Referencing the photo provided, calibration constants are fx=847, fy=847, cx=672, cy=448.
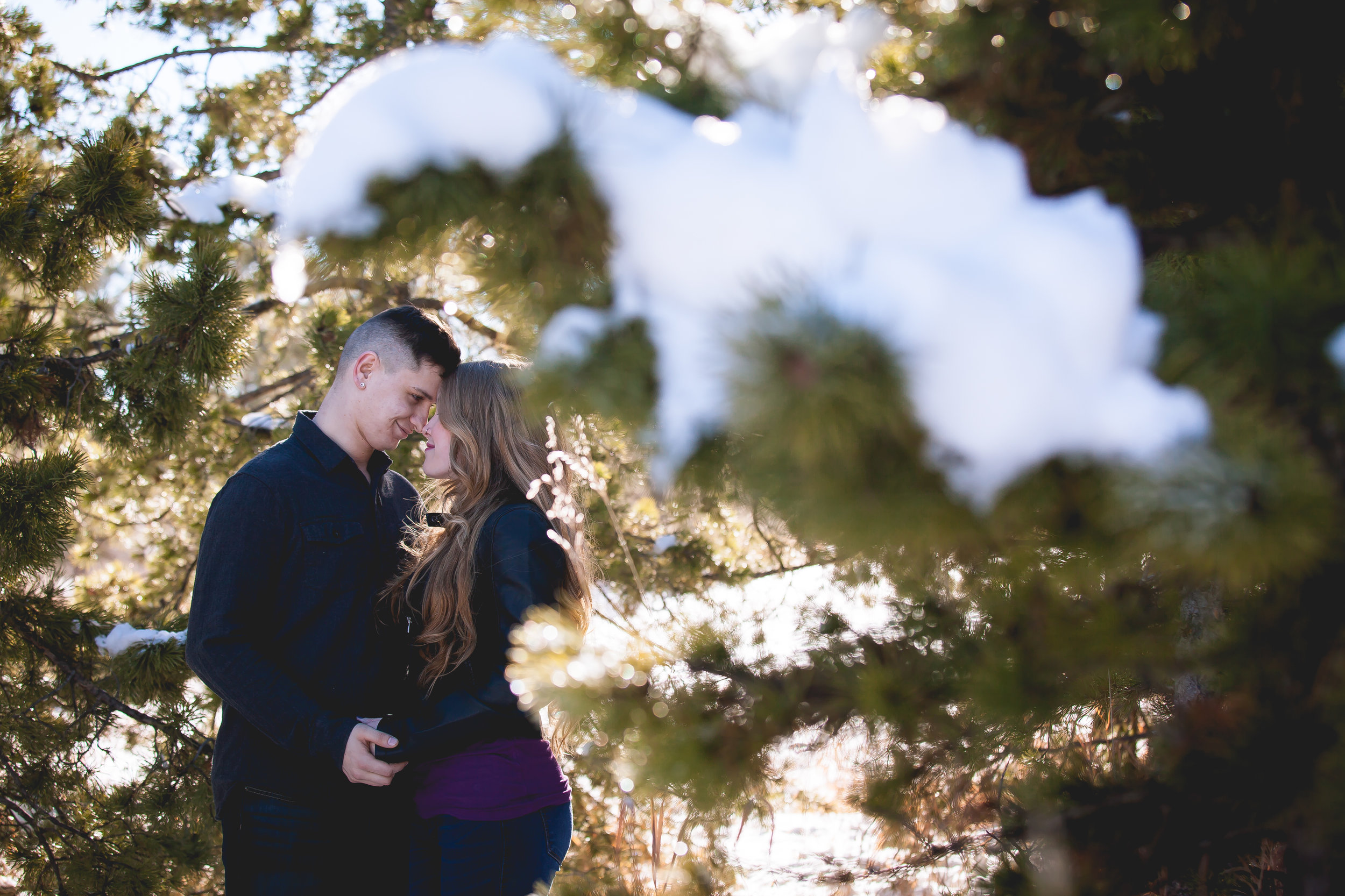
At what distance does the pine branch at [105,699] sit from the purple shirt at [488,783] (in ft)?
5.65

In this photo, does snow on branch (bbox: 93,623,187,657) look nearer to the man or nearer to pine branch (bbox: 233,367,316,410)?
the man

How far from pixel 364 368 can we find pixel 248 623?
79 centimetres

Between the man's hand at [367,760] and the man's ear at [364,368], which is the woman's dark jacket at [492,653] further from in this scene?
the man's ear at [364,368]

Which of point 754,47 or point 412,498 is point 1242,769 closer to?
point 754,47

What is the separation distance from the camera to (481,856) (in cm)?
203

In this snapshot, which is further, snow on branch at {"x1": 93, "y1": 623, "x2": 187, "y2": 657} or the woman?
snow on branch at {"x1": 93, "y1": 623, "x2": 187, "y2": 657}

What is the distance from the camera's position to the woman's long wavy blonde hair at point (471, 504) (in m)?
2.15

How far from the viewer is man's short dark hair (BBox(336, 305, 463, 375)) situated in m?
2.51

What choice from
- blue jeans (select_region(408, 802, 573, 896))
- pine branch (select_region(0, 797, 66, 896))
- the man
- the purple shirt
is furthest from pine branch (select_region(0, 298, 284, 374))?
blue jeans (select_region(408, 802, 573, 896))

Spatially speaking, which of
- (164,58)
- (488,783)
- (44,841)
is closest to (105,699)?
(44,841)

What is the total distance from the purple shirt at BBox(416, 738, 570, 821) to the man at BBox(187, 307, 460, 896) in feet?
0.47

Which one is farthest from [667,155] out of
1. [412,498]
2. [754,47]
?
[412,498]

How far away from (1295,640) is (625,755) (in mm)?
793

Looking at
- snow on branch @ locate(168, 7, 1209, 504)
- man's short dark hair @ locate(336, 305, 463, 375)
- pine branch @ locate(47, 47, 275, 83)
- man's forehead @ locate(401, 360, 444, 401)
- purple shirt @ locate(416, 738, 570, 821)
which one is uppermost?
pine branch @ locate(47, 47, 275, 83)
